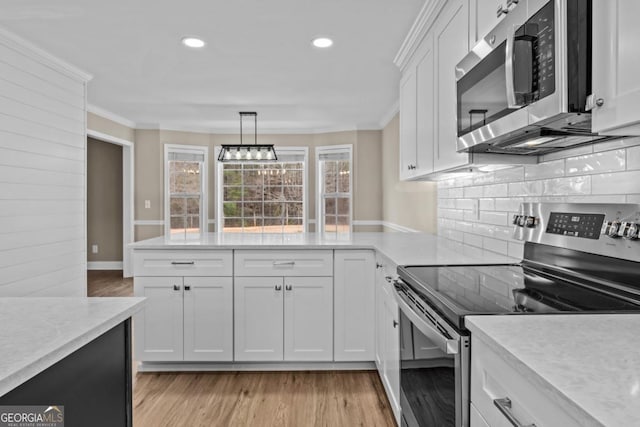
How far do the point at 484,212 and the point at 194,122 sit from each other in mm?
4748

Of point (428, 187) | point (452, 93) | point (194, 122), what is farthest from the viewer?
point (194, 122)

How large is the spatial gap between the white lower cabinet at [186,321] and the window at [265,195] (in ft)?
12.3

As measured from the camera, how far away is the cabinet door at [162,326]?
2762mm

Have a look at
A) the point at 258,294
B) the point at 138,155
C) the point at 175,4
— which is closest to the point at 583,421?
the point at 258,294

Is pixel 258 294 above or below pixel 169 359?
above

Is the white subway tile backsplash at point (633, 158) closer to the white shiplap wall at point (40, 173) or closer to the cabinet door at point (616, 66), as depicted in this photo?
the cabinet door at point (616, 66)

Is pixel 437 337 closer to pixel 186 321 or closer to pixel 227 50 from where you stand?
pixel 186 321

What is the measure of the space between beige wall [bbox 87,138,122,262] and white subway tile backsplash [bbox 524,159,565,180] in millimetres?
6601

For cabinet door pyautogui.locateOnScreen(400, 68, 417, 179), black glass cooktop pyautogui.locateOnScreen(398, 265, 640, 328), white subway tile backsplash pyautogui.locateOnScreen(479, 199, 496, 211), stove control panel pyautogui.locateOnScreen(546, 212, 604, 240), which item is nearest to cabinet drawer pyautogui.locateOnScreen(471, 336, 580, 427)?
black glass cooktop pyautogui.locateOnScreen(398, 265, 640, 328)

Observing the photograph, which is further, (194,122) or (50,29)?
(194,122)

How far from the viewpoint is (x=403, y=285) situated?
1.67m

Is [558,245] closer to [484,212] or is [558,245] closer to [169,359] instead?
[484,212]

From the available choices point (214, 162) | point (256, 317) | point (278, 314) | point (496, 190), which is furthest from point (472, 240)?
point (214, 162)

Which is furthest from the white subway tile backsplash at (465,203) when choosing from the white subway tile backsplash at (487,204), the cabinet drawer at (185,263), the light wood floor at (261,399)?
the cabinet drawer at (185,263)
